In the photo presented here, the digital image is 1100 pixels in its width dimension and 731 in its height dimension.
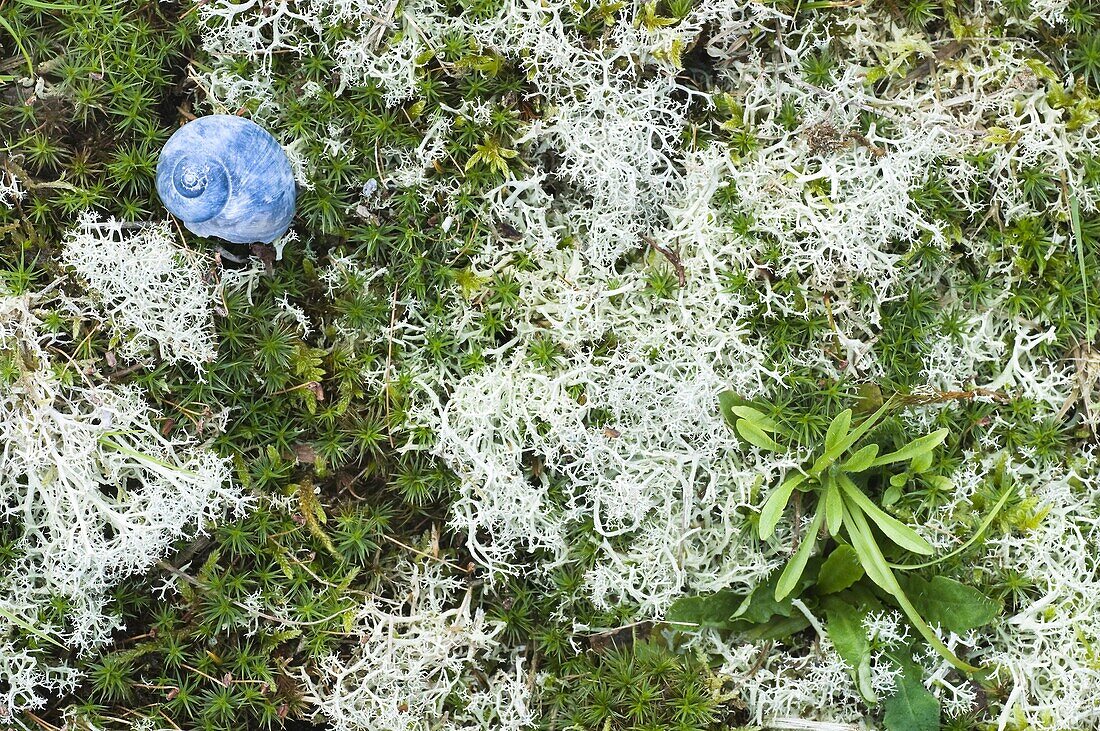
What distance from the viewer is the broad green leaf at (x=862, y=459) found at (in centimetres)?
275

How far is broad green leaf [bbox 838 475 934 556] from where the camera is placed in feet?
9.09

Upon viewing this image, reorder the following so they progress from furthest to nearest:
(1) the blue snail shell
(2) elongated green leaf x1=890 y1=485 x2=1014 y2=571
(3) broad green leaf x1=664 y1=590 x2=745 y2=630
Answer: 1. (3) broad green leaf x1=664 y1=590 x2=745 y2=630
2. (2) elongated green leaf x1=890 y1=485 x2=1014 y2=571
3. (1) the blue snail shell

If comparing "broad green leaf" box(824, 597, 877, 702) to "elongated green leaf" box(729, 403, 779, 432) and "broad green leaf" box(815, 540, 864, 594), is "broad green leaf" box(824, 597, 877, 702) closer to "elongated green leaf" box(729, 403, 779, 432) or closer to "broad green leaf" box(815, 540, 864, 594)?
"broad green leaf" box(815, 540, 864, 594)

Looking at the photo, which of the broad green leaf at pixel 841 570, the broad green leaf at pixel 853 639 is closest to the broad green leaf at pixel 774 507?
the broad green leaf at pixel 841 570

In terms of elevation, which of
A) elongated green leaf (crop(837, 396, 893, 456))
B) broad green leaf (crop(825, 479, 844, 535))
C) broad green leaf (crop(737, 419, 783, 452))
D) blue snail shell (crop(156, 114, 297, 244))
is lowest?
broad green leaf (crop(825, 479, 844, 535))

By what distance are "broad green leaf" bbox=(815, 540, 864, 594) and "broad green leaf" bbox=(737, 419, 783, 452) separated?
42cm

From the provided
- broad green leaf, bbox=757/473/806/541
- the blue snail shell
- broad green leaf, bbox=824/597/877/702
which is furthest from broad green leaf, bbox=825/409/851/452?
the blue snail shell

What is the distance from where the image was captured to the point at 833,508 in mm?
2826

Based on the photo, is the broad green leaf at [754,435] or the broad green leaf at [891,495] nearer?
the broad green leaf at [754,435]

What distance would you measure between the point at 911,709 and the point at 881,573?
0.47m

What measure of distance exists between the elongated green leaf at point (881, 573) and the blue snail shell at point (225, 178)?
2.19 metres

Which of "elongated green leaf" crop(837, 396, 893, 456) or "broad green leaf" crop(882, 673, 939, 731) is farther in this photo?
"broad green leaf" crop(882, 673, 939, 731)

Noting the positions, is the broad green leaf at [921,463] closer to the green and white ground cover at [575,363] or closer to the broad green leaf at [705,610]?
the green and white ground cover at [575,363]

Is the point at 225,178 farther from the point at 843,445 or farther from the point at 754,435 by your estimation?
the point at 843,445
